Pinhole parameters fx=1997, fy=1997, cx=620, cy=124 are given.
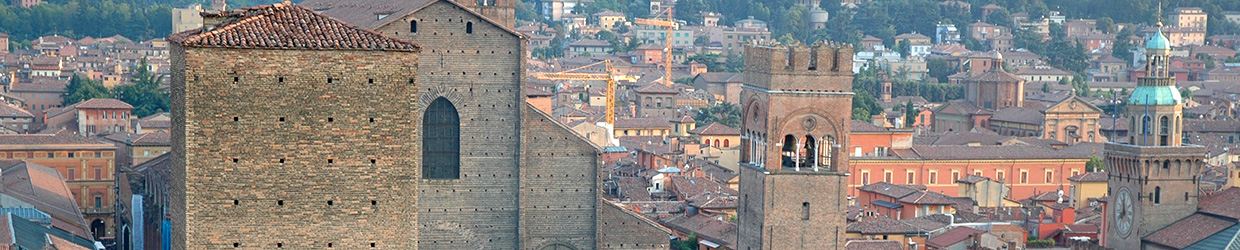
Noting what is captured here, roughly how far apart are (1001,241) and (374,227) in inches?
1028

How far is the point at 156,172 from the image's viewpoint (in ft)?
121

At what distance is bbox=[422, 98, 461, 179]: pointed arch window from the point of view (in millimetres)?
33469

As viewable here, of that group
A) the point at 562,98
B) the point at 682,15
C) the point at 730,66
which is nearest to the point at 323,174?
the point at 562,98

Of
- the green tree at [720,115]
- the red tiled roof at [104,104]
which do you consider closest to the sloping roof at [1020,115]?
the green tree at [720,115]

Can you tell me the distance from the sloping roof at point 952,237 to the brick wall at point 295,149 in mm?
25502

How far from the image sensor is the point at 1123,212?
41031mm

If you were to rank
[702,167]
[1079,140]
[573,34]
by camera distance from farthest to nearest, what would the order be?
[573,34], [1079,140], [702,167]

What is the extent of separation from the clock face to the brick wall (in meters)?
26.6

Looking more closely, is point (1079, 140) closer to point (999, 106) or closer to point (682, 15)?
point (999, 106)

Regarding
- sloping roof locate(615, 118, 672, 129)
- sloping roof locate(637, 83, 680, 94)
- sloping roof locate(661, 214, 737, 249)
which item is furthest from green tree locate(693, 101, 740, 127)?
sloping roof locate(661, 214, 737, 249)

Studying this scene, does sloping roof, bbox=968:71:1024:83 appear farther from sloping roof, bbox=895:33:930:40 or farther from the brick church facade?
the brick church facade

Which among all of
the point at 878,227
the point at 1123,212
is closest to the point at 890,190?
the point at 878,227

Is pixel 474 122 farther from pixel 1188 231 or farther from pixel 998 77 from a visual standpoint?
pixel 998 77

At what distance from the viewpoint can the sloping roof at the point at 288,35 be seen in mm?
16594
